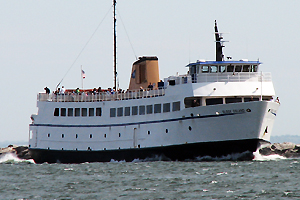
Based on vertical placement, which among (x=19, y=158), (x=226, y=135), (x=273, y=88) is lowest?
(x=19, y=158)

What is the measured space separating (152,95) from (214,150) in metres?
6.92

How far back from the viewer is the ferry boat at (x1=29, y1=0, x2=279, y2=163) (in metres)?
38.5

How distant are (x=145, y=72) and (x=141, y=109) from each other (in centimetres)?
454

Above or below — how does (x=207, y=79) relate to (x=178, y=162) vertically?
above

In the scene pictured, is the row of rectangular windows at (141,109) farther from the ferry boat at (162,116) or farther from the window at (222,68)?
the window at (222,68)

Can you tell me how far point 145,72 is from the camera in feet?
156

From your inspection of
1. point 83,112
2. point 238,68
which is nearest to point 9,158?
point 83,112

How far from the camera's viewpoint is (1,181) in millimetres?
33875

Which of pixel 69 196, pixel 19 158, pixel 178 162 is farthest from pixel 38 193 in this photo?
pixel 19 158

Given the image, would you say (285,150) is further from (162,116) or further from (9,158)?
(9,158)

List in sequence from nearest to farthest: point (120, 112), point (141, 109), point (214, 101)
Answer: point (214, 101), point (141, 109), point (120, 112)

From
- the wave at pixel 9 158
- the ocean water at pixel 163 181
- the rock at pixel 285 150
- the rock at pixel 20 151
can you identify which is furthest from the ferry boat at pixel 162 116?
the rock at pixel 285 150

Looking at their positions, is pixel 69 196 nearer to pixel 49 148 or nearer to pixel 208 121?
pixel 208 121

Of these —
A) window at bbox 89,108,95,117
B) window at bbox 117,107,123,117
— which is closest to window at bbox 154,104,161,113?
window at bbox 117,107,123,117
